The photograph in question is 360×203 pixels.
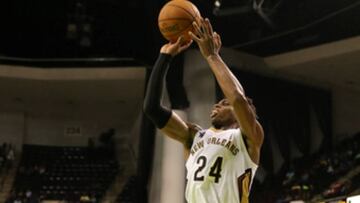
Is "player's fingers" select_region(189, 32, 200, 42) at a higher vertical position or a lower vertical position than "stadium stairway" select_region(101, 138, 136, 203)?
higher

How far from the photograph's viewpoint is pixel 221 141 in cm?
338

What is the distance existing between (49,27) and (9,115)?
513cm

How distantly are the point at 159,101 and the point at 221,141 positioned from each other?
40 centimetres

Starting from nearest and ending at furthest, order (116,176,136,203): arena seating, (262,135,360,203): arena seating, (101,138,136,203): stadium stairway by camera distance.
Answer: (262,135,360,203): arena seating, (116,176,136,203): arena seating, (101,138,136,203): stadium stairway

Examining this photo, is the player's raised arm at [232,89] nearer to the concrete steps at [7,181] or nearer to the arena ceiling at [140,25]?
the arena ceiling at [140,25]

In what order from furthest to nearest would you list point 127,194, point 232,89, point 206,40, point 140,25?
point 127,194 < point 140,25 < point 206,40 < point 232,89

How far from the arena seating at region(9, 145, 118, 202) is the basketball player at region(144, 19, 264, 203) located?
13.9 metres

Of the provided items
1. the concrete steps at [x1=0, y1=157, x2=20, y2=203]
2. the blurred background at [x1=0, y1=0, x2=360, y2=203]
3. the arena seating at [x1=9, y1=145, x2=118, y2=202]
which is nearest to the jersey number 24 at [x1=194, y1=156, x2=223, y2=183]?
the blurred background at [x1=0, y1=0, x2=360, y2=203]

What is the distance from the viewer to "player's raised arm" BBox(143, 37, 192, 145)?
11.3ft

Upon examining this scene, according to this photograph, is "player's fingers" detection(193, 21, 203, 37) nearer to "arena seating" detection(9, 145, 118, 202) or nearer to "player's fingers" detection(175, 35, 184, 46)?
"player's fingers" detection(175, 35, 184, 46)

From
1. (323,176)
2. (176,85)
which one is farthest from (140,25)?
(323,176)

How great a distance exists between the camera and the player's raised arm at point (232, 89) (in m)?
3.24

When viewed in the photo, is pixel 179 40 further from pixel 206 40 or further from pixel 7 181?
pixel 7 181

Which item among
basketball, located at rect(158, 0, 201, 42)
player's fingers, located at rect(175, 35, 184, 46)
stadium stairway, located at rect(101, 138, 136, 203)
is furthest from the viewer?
stadium stairway, located at rect(101, 138, 136, 203)
